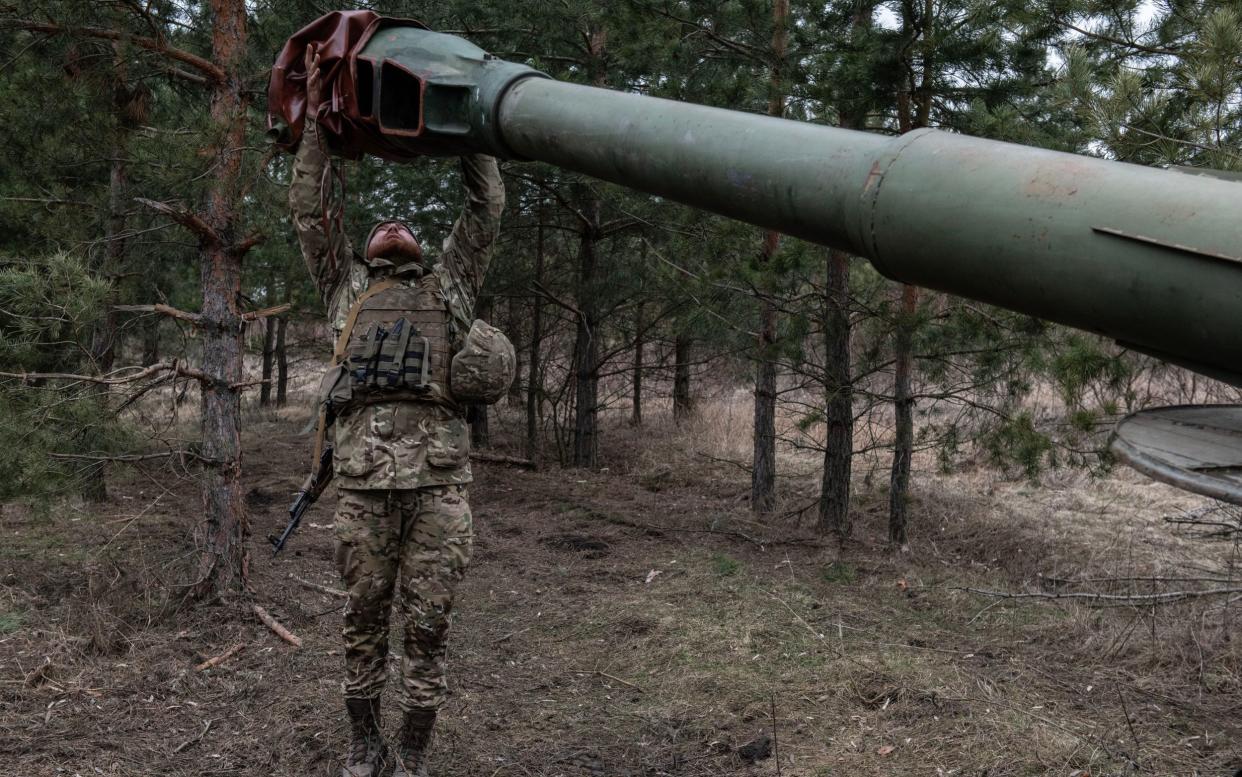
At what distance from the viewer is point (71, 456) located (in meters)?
5.59

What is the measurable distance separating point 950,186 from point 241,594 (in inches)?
219

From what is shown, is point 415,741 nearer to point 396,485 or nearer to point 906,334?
point 396,485

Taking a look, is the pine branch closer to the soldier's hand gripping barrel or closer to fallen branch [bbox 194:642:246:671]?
fallen branch [bbox 194:642:246:671]

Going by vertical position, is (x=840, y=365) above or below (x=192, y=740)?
above

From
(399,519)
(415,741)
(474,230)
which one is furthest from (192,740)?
(474,230)

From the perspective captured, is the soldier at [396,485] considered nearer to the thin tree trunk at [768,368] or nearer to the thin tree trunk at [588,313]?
the thin tree trunk at [768,368]

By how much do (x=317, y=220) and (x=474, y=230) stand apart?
0.65 m

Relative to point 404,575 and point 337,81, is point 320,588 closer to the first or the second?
point 404,575

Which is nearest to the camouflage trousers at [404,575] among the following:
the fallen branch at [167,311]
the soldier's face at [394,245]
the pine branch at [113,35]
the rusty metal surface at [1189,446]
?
the soldier's face at [394,245]

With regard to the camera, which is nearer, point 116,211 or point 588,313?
point 116,211

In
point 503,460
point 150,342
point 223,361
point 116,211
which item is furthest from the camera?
point 503,460

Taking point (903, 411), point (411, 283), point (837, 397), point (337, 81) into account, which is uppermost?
point (337, 81)

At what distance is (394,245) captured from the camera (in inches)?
165

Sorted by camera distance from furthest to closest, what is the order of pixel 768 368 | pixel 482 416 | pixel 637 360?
1. pixel 637 360
2. pixel 482 416
3. pixel 768 368
